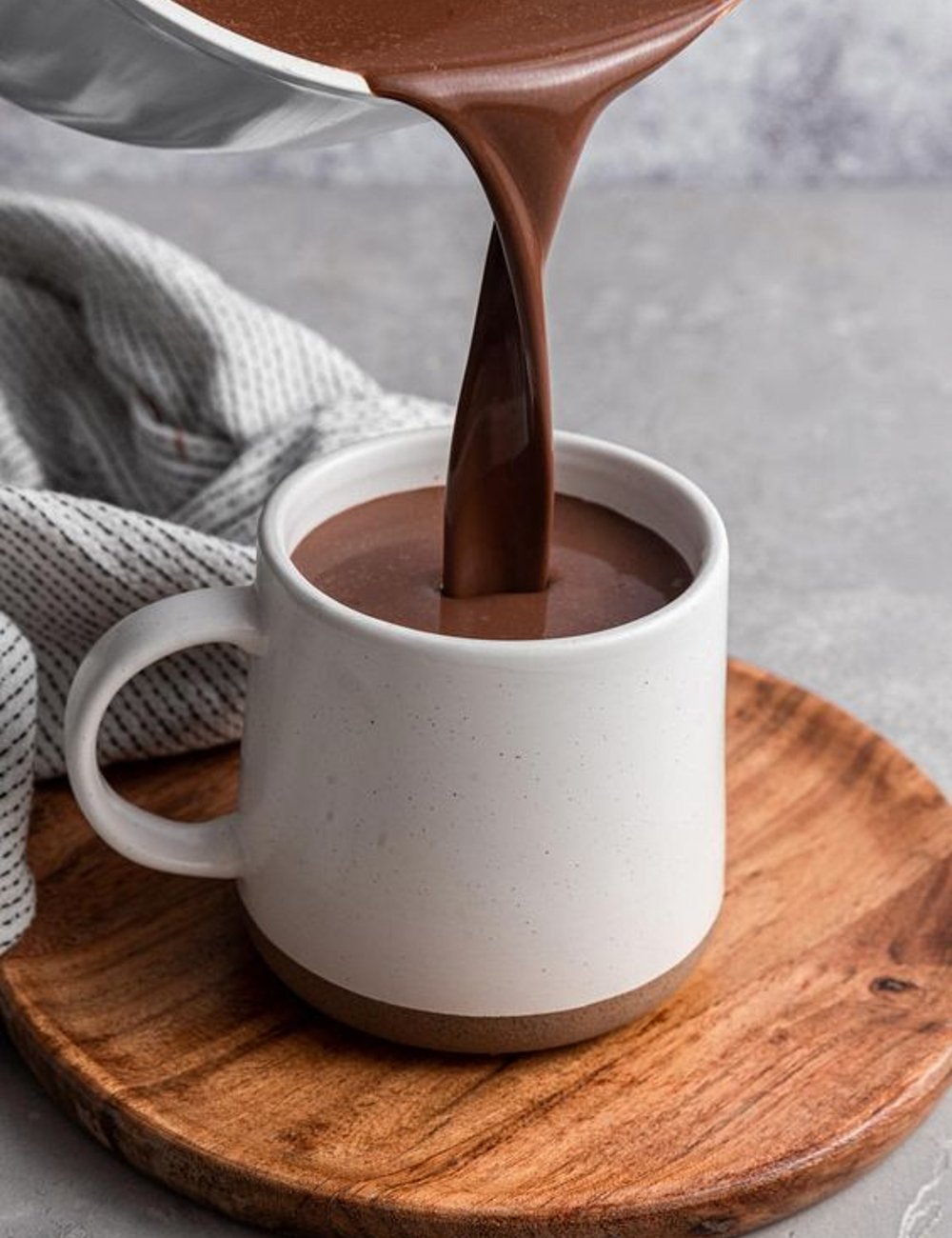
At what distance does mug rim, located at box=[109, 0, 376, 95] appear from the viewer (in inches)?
29.1

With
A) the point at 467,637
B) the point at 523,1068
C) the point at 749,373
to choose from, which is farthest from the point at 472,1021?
the point at 749,373

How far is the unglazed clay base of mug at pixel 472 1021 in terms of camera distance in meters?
0.79

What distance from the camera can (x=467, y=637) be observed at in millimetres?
770

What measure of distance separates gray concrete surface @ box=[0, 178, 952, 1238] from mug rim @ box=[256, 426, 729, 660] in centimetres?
24

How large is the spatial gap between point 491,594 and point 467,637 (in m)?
0.04

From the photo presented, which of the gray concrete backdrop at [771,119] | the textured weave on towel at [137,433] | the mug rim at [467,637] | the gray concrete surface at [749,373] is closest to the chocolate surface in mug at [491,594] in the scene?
the mug rim at [467,637]

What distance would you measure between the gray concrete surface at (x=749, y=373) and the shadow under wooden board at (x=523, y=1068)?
0.03m

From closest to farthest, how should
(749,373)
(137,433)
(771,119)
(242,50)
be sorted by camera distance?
(242,50)
(137,433)
(749,373)
(771,119)

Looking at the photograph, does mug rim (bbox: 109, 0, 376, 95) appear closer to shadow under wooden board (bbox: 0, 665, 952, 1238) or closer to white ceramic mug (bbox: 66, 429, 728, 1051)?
white ceramic mug (bbox: 66, 429, 728, 1051)

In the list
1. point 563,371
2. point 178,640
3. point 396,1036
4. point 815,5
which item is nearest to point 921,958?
point 396,1036

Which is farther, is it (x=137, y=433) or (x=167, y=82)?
(x=137, y=433)

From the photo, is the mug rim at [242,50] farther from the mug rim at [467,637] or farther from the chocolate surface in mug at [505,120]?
the mug rim at [467,637]

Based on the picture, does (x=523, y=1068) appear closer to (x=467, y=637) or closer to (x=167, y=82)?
(x=467, y=637)

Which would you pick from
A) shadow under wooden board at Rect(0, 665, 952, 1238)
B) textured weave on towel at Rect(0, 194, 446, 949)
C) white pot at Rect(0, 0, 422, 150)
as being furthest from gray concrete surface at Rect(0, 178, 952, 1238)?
white pot at Rect(0, 0, 422, 150)
